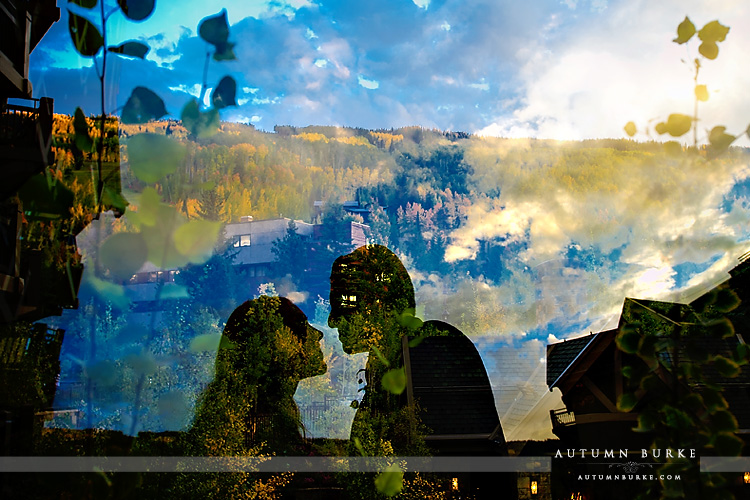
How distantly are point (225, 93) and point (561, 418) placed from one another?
163cm

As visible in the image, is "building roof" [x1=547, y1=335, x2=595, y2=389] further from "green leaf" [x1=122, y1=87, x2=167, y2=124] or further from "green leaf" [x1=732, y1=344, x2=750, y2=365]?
"green leaf" [x1=122, y1=87, x2=167, y2=124]

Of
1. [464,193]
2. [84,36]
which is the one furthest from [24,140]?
[464,193]

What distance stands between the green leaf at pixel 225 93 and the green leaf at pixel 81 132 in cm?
10

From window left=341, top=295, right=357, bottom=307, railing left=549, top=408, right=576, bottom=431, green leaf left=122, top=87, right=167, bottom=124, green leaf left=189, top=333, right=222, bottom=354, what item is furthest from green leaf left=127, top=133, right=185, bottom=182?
railing left=549, top=408, right=576, bottom=431

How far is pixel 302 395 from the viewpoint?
1733 millimetres

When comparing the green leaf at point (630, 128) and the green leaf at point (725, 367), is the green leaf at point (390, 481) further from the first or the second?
the green leaf at point (630, 128)

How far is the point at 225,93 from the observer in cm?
41

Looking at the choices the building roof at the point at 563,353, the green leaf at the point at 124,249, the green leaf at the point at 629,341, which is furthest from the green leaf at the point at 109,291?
the building roof at the point at 563,353

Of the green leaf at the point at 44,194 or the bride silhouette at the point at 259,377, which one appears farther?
the bride silhouette at the point at 259,377

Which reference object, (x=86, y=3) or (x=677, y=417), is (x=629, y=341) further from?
(x=86, y=3)

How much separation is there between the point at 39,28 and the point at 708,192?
176cm

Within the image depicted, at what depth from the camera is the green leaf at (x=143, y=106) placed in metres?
0.40

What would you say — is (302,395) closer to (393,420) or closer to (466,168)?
(393,420)

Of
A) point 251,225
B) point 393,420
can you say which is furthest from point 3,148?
point 393,420
